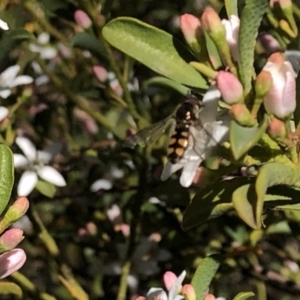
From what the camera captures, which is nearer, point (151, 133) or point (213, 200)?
point (213, 200)

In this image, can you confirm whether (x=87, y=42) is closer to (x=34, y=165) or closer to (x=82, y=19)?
(x=82, y=19)

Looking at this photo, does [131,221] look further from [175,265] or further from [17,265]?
[17,265]

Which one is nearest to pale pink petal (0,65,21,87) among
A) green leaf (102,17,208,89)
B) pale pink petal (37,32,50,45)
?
pale pink petal (37,32,50,45)

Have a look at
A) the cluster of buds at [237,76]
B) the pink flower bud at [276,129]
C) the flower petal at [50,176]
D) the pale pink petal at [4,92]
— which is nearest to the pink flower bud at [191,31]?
the cluster of buds at [237,76]

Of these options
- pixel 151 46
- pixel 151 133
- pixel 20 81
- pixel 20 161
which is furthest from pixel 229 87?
pixel 20 161

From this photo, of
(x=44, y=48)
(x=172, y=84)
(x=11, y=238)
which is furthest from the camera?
(x=44, y=48)

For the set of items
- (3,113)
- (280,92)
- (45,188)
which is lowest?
(45,188)

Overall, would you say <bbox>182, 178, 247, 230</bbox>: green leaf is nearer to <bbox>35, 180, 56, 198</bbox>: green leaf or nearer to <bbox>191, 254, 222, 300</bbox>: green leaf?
<bbox>191, 254, 222, 300</bbox>: green leaf
